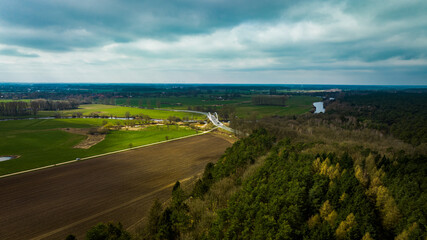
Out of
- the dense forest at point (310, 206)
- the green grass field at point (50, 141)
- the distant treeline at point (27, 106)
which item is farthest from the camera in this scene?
the distant treeline at point (27, 106)

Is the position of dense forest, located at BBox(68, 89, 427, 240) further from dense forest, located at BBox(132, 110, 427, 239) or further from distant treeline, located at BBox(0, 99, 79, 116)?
distant treeline, located at BBox(0, 99, 79, 116)

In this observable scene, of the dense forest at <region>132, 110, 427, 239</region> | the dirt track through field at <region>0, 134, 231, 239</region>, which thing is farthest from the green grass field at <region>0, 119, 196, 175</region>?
the dense forest at <region>132, 110, 427, 239</region>

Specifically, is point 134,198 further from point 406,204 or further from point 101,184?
point 406,204

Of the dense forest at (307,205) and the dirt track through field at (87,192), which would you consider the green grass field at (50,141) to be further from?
the dense forest at (307,205)

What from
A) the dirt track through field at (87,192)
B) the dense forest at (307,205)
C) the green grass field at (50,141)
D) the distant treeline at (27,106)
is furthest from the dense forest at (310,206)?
the distant treeline at (27,106)

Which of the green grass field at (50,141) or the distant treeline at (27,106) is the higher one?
the distant treeline at (27,106)

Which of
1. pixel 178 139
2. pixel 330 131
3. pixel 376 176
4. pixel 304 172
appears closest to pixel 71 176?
pixel 178 139
